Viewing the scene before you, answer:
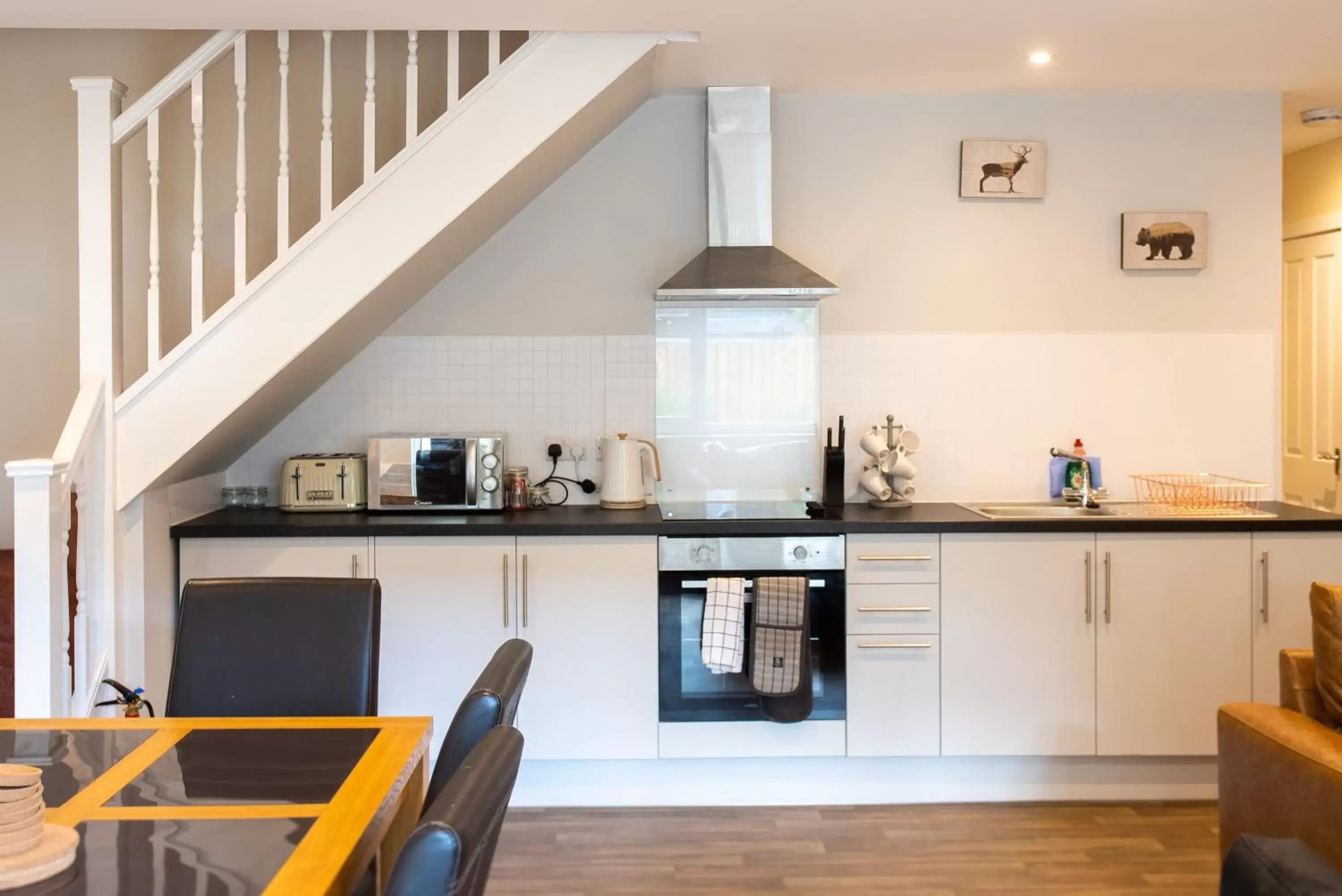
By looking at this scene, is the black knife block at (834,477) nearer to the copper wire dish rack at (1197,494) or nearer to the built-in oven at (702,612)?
the built-in oven at (702,612)

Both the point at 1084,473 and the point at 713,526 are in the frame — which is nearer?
the point at 713,526

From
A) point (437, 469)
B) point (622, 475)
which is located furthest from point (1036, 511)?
point (437, 469)

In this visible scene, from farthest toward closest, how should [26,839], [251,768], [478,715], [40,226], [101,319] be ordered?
[40,226], [101,319], [251,768], [478,715], [26,839]

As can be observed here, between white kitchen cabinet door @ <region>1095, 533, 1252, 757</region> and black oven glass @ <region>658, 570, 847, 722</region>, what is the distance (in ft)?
2.78

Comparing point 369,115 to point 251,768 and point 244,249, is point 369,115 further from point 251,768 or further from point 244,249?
point 251,768

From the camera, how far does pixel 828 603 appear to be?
142 inches

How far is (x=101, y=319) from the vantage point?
3211 mm

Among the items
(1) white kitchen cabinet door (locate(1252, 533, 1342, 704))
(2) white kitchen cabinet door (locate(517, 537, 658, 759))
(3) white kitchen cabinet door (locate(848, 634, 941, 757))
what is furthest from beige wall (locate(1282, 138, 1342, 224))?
(2) white kitchen cabinet door (locate(517, 537, 658, 759))

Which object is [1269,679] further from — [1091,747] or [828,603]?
[828,603]

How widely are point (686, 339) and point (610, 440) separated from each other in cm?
50

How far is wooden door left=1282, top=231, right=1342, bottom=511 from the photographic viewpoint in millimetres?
4867

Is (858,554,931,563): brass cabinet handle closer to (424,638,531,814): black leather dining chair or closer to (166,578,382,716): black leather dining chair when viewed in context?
(166,578,382,716): black leather dining chair

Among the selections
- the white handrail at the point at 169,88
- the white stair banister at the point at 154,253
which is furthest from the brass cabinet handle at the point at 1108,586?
the white handrail at the point at 169,88

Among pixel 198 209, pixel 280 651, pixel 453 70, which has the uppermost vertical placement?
pixel 453 70
